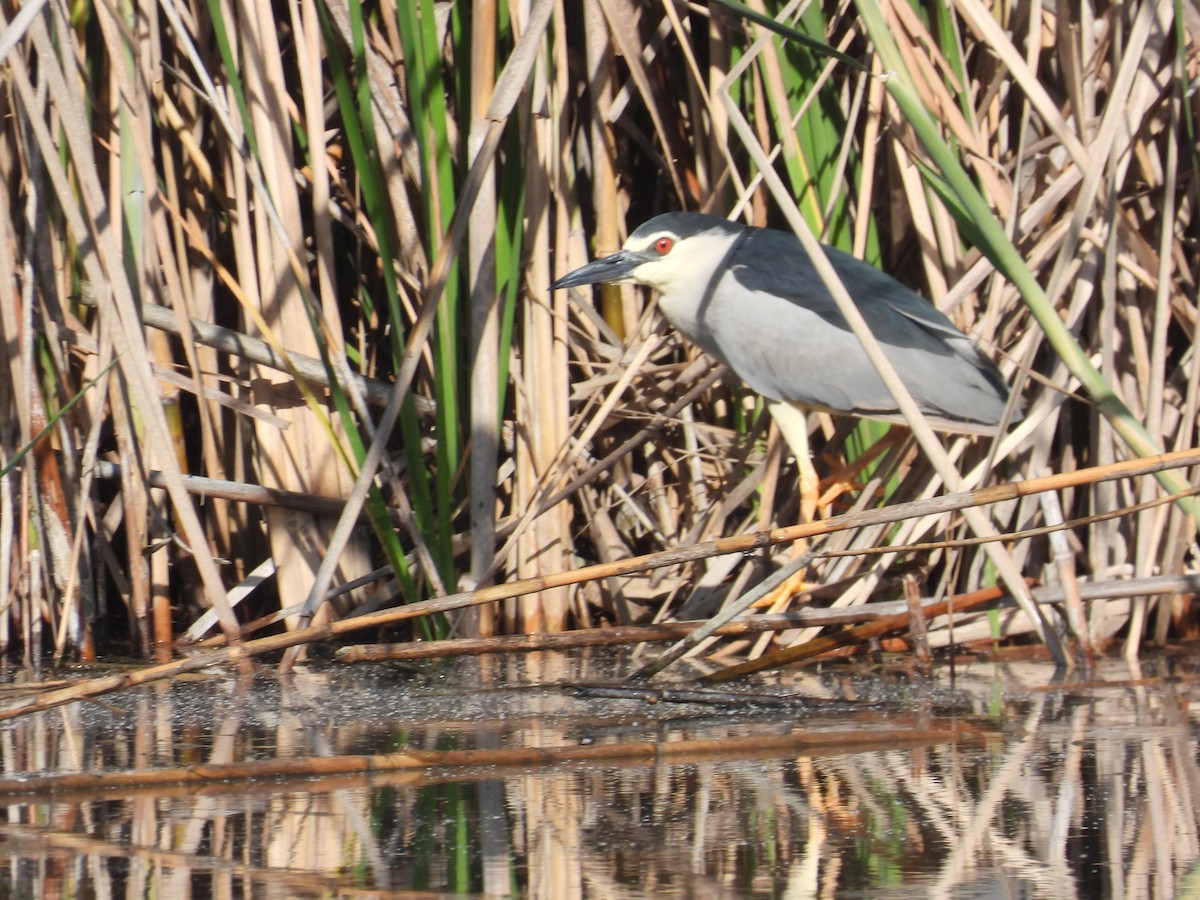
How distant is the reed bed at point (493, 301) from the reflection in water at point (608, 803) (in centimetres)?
43

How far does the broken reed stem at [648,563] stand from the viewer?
2.15 m

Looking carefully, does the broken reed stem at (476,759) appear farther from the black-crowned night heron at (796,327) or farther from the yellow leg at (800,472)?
the black-crowned night heron at (796,327)

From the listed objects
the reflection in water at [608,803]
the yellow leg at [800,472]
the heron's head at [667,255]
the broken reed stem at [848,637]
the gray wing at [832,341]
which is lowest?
the reflection in water at [608,803]

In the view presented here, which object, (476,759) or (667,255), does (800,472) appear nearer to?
(667,255)

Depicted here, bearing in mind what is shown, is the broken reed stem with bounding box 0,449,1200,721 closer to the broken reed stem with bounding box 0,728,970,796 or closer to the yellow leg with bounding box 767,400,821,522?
the broken reed stem with bounding box 0,728,970,796

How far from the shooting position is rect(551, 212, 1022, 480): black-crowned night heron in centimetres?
342

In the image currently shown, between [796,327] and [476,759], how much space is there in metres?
1.90

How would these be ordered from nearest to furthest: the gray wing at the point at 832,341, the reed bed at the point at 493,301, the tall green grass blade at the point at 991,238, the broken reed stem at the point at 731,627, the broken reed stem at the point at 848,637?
the tall green grass blade at the point at 991,238 < the broken reed stem at the point at 731,627 < the broken reed stem at the point at 848,637 < the reed bed at the point at 493,301 < the gray wing at the point at 832,341

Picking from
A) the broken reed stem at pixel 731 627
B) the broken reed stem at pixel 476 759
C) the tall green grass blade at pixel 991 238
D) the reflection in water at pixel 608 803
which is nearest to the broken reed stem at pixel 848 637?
the broken reed stem at pixel 731 627

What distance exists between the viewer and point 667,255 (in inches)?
136

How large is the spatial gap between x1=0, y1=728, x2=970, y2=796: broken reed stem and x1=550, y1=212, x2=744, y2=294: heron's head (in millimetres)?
1425

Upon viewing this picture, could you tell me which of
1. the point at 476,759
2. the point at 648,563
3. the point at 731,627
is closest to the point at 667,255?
the point at 731,627

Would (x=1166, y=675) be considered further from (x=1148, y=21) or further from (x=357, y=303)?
(x=357, y=303)

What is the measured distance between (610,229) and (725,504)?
74cm
